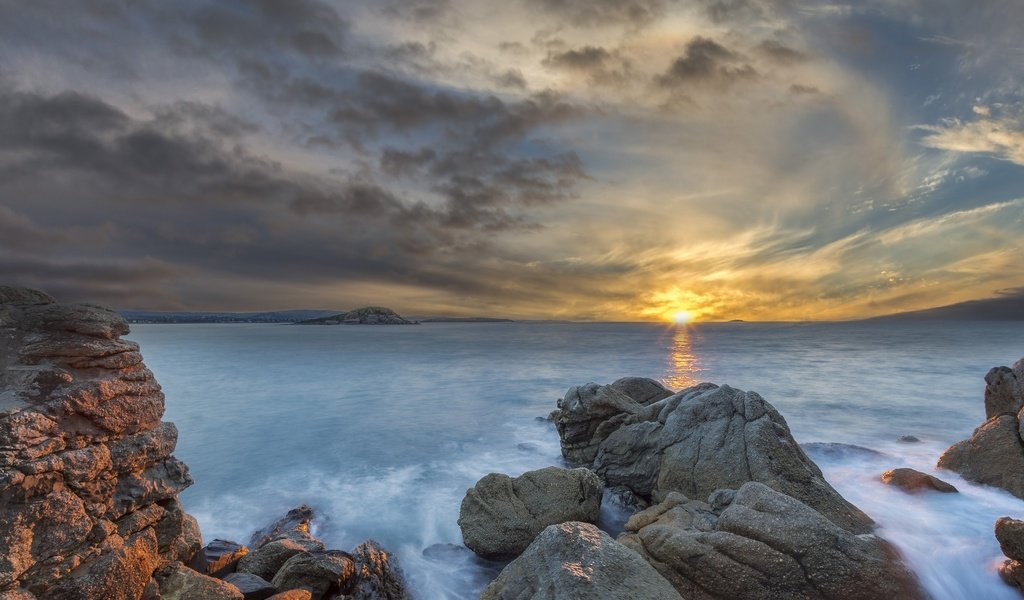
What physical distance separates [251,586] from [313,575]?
940mm

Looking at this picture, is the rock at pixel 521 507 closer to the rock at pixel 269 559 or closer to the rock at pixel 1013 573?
the rock at pixel 269 559

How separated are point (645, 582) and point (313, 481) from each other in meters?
15.1

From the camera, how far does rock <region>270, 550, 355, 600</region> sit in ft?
26.2

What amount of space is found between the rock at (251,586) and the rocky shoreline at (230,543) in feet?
0.08

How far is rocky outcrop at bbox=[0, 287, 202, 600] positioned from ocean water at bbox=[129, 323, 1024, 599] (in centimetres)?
532

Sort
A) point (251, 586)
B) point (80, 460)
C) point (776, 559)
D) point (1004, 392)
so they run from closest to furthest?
point (80, 460), point (776, 559), point (251, 586), point (1004, 392)

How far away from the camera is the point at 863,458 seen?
1798 centimetres

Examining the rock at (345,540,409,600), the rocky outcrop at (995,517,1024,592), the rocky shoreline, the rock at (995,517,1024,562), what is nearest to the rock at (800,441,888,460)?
the rocky shoreline

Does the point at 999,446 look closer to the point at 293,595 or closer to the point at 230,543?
the point at 293,595

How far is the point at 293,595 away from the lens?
23.9 ft

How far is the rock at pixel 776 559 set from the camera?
730cm

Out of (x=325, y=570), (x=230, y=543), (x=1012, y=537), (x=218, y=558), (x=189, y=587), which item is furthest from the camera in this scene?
(x=230, y=543)

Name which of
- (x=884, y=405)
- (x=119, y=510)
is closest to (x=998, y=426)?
(x=884, y=405)

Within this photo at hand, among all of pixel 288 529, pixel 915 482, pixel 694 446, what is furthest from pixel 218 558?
pixel 915 482
